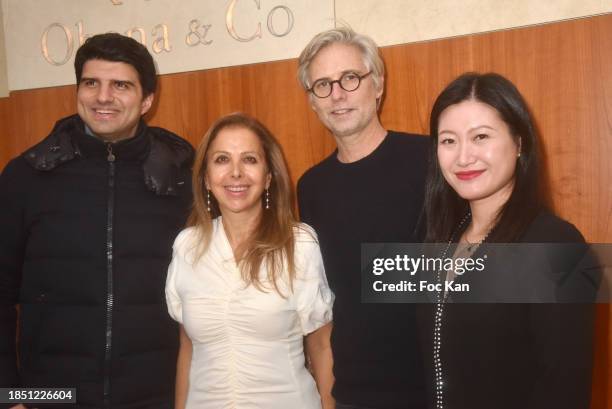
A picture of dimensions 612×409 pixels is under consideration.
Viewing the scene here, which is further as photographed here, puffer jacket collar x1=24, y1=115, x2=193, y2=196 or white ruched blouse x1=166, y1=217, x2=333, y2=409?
puffer jacket collar x1=24, y1=115, x2=193, y2=196

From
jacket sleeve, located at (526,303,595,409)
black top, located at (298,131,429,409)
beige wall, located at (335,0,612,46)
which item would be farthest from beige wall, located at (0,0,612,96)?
jacket sleeve, located at (526,303,595,409)

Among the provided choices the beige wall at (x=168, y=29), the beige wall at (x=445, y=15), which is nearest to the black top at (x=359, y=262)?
the beige wall at (x=445, y=15)

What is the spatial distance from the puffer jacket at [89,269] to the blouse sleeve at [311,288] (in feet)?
1.34

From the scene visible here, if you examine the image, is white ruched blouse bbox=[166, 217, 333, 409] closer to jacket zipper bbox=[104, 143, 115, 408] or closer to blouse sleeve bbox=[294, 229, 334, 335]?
blouse sleeve bbox=[294, 229, 334, 335]

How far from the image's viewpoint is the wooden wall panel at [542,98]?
1.45m

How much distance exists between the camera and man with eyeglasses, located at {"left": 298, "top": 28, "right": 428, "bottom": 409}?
138 centimetres

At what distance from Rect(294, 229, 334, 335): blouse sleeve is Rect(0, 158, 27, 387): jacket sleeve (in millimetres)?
804

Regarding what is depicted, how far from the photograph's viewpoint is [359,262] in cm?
144

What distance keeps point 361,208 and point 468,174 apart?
41cm

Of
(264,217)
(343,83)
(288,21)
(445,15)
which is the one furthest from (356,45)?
(264,217)

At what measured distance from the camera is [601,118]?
1450mm

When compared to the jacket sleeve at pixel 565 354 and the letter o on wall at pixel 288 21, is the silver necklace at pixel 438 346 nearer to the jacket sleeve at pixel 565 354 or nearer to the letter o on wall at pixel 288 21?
the jacket sleeve at pixel 565 354

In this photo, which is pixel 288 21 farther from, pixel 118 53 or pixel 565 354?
pixel 565 354

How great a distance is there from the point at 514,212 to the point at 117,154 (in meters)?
1.09
